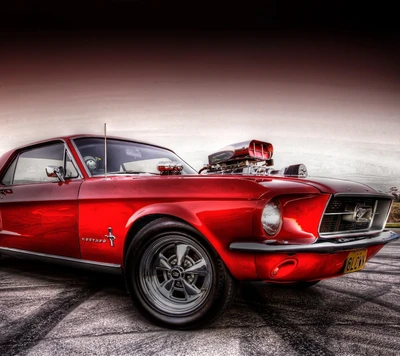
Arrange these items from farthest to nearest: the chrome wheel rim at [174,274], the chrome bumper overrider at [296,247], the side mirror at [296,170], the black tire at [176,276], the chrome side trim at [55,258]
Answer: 1. the side mirror at [296,170]
2. the chrome side trim at [55,258]
3. the chrome wheel rim at [174,274]
4. the black tire at [176,276]
5. the chrome bumper overrider at [296,247]

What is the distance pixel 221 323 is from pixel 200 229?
0.69 meters

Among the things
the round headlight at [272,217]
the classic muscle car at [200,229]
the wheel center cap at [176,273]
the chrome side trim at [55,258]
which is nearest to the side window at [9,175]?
the chrome side trim at [55,258]

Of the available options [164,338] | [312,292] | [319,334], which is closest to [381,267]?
[312,292]

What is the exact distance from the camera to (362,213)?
2.17 metres

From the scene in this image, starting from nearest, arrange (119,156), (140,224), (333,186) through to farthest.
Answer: (333,186), (140,224), (119,156)

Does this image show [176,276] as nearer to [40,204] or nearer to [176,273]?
[176,273]

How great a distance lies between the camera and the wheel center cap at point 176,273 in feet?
6.90

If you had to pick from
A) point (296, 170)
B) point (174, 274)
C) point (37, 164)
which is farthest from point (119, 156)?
point (296, 170)

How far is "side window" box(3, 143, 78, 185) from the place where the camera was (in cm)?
304

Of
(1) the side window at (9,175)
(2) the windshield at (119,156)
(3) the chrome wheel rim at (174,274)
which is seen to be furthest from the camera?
(1) the side window at (9,175)

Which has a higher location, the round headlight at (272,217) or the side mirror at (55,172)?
the side mirror at (55,172)

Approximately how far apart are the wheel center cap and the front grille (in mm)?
948

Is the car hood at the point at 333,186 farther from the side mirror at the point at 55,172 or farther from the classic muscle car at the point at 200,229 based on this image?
the side mirror at the point at 55,172

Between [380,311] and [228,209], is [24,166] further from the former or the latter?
[380,311]
